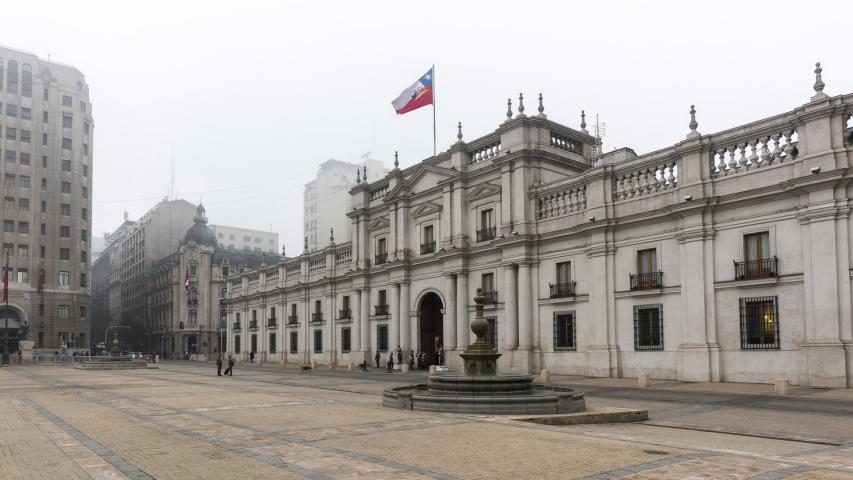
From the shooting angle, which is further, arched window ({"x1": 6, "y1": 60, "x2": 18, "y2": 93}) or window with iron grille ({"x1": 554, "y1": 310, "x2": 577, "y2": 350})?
arched window ({"x1": 6, "y1": 60, "x2": 18, "y2": 93})

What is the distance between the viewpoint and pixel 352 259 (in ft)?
183

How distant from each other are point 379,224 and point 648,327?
2512 cm

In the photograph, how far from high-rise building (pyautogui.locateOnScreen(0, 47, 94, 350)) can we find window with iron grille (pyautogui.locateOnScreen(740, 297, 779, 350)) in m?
81.6

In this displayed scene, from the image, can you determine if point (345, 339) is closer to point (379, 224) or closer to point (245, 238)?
point (379, 224)

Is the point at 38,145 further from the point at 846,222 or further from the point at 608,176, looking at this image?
the point at 846,222

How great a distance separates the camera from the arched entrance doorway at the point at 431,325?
4772 centimetres

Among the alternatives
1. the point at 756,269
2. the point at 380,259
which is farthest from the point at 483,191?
the point at 756,269

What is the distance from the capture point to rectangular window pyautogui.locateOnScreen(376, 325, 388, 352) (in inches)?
2005

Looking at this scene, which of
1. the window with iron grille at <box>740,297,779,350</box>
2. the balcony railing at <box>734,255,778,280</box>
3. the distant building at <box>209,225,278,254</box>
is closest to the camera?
the window with iron grille at <box>740,297,779,350</box>

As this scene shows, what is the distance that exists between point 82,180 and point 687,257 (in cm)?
8800

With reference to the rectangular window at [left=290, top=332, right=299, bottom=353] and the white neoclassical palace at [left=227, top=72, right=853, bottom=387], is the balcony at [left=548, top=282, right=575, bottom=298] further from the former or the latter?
the rectangular window at [left=290, top=332, right=299, bottom=353]

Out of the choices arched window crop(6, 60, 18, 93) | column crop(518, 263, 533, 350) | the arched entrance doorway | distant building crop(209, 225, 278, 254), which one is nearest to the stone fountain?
column crop(518, 263, 533, 350)

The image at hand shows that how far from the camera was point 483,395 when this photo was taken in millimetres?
17547

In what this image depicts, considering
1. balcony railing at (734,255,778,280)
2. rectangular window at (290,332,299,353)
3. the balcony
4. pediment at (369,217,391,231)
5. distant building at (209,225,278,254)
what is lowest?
rectangular window at (290,332,299,353)
